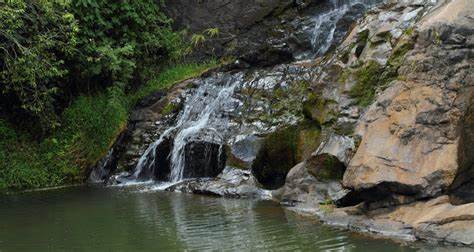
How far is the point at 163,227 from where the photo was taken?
9.43 meters

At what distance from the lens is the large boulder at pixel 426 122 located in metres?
8.34

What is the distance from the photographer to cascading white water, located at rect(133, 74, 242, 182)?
14328 millimetres

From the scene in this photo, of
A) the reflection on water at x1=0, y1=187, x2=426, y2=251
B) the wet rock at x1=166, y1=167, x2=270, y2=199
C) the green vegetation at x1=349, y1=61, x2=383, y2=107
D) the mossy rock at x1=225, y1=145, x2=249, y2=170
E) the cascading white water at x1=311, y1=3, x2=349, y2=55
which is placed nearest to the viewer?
the reflection on water at x1=0, y1=187, x2=426, y2=251

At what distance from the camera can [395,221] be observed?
26.6 feet

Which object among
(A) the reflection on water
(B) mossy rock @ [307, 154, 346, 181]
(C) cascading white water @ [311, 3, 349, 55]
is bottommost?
(A) the reflection on water

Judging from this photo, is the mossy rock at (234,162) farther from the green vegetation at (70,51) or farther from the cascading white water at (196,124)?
the green vegetation at (70,51)

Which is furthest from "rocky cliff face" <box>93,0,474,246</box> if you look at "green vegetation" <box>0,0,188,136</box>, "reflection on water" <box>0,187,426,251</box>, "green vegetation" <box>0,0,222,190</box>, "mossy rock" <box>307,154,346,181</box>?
"green vegetation" <box>0,0,188,136</box>

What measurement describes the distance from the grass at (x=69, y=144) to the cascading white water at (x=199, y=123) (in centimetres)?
146

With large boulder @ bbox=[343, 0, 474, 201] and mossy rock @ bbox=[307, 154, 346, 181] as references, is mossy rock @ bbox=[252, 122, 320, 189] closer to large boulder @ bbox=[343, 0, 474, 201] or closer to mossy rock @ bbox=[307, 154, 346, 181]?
mossy rock @ bbox=[307, 154, 346, 181]

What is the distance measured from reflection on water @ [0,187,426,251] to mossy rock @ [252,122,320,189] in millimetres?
1337

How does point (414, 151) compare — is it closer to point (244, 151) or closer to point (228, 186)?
point (228, 186)

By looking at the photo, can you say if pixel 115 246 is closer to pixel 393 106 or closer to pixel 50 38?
pixel 393 106

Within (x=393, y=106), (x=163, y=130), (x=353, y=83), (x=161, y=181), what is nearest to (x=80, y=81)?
(x=163, y=130)

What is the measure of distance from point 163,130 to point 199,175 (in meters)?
2.37
